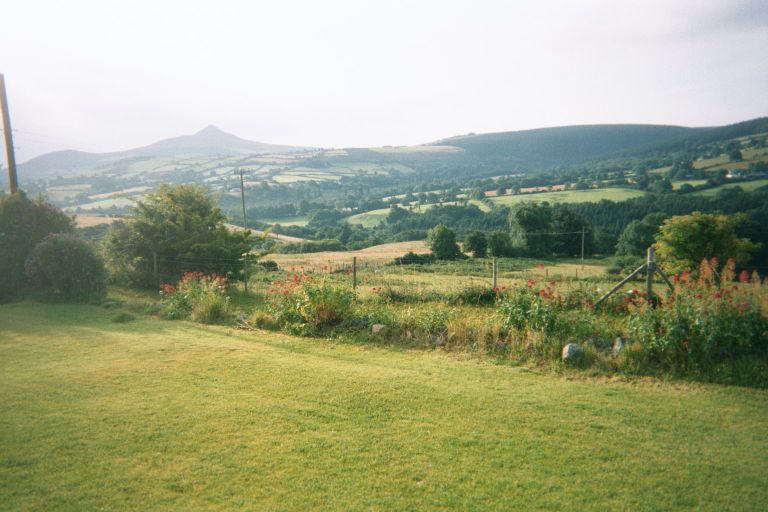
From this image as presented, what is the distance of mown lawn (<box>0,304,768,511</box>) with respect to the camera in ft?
12.8

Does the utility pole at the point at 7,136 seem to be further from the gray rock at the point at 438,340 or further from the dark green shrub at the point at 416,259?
the dark green shrub at the point at 416,259

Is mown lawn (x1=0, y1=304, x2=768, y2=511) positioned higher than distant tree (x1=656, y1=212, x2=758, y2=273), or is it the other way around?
mown lawn (x1=0, y1=304, x2=768, y2=511)

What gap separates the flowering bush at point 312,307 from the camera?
10.3 m

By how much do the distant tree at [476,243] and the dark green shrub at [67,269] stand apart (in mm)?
Result: 51543

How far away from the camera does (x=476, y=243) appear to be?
204ft

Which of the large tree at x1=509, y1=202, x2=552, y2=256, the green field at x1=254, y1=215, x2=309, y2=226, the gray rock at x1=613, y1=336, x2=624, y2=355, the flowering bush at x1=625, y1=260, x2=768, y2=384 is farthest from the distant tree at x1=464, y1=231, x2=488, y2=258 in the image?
the flowering bush at x1=625, y1=260, x2=768, y2=384

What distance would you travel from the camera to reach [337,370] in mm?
7273

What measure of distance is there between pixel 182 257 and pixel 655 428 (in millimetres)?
17769

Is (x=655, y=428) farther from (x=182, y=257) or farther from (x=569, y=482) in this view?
(x=182, y=257)

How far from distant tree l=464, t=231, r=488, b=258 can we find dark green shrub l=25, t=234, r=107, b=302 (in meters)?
51.5

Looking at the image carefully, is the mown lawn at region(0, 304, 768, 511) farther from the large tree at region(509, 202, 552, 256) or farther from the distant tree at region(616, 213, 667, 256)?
the distant tree at region(616, 213, 667, 256)

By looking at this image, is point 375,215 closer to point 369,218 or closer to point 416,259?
point 369,218

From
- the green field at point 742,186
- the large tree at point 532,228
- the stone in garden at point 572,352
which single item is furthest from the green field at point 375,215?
the stone in garden at point 572,352

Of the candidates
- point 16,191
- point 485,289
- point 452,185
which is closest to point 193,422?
point 485,289
